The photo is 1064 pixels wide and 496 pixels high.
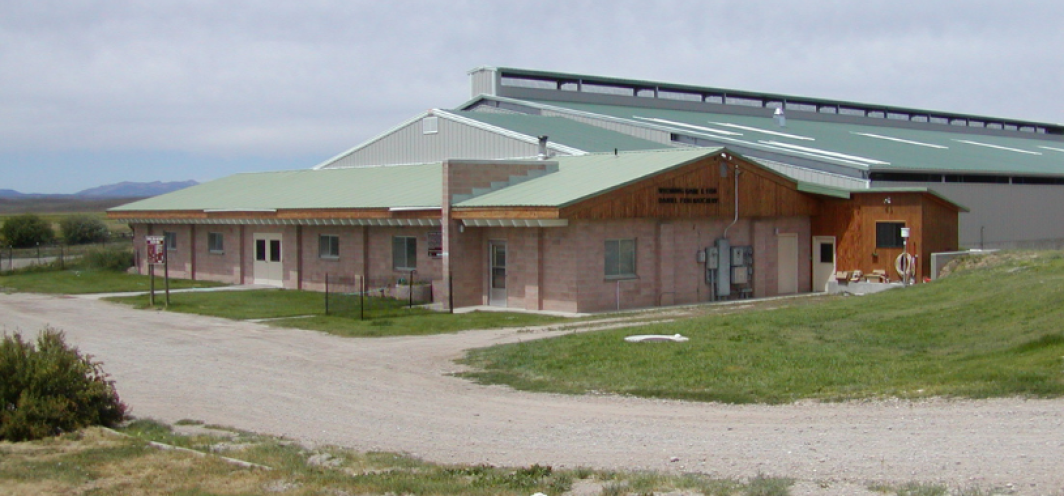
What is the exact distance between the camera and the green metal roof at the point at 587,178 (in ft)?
90.8

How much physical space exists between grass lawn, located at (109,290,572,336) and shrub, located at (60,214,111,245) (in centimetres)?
4952

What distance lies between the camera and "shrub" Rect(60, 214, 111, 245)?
7875 centimetres

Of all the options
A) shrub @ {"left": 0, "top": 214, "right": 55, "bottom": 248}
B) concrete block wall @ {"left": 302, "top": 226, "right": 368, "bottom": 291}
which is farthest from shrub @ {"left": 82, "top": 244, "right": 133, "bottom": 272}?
shrub @ {"left": 0, "top": 214, "right": 55, "bottom": 248}

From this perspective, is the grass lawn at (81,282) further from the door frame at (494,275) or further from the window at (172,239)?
the door frame at (494,275)

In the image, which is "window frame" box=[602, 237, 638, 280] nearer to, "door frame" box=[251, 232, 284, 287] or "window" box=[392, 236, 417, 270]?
"window" box=[392, 236, 417, 270]

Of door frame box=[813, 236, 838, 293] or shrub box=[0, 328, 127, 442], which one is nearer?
shrub box=[0, 328, 127, 442]

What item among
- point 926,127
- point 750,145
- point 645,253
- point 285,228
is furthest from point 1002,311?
point 926,127

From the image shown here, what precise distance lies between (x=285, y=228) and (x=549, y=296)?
14.5m

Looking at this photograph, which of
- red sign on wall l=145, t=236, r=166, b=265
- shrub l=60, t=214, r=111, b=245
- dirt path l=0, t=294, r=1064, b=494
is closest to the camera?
dirt path l=0, t=294, r=1064, b=494

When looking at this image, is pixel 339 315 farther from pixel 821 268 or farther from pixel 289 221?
pixel 821 268

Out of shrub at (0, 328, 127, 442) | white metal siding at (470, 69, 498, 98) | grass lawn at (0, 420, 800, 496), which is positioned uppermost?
white metal siding at (470, 69, 498, 98)

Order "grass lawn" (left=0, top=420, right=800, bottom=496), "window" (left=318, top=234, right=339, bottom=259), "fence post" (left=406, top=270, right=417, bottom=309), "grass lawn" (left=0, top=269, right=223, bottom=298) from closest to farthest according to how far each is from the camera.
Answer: "grass lawn" (left=0, top=420, right=800, bottom=496) < "fence post" (left=406, top=270, right=417, bottom=309) < "window" (left=318, top=234, right=339, bottom=259) < "grass lawn" (left=0, top=269, right=223, bottom=298)

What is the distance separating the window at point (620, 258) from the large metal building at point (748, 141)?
26.7 feet

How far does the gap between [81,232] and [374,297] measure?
57927 mm
